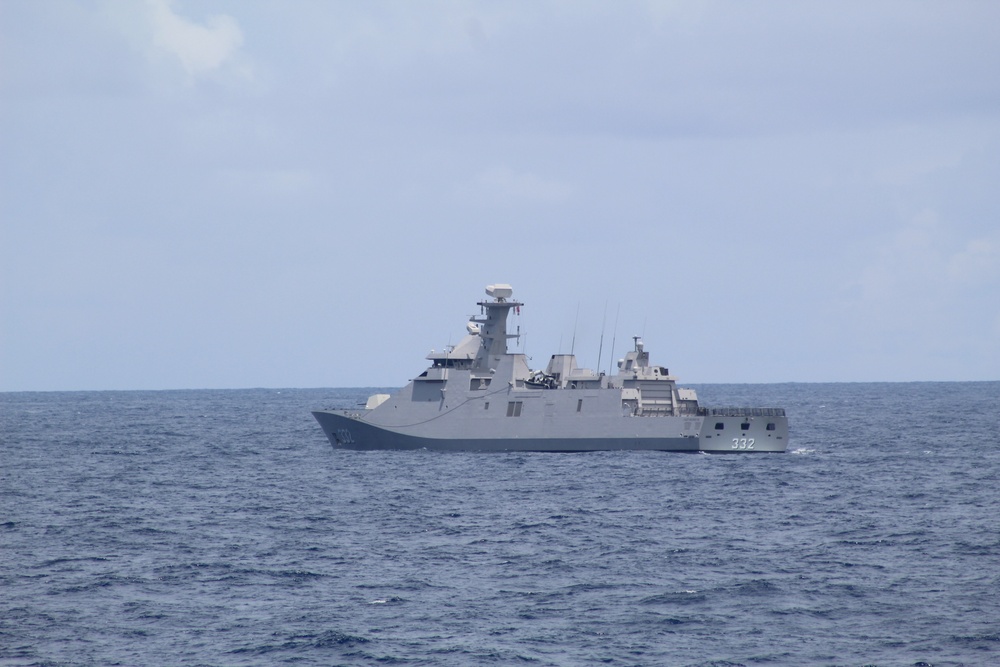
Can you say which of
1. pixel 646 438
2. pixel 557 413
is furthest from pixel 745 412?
pixel 557 413

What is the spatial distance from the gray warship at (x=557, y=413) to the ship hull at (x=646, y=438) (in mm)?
40

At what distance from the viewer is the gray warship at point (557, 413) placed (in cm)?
4809

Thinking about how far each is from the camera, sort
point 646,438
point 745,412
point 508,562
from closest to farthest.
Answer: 1. point 508,562
2. point 646,438
3. point 745,412

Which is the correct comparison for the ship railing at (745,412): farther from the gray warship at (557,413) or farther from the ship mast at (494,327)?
the ship mast at (494,327)

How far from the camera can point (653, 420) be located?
157 ft

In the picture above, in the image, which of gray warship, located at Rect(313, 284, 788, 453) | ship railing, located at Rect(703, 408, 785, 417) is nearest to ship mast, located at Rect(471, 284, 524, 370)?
gray warship, located at Rect(313, 284, 788, 453)

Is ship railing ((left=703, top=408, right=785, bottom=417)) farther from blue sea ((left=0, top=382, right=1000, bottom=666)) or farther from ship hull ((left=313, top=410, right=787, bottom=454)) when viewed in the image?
blue sea ((left=0, top=382, right=1000, bottom=666))

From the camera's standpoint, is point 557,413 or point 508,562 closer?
point 508,562

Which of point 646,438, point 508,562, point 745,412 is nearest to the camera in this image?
point 508,562

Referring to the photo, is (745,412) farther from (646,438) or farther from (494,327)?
(494,327)

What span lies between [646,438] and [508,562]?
21908 millimetres

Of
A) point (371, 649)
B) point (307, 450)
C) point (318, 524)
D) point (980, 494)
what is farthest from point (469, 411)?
point (371, 649)

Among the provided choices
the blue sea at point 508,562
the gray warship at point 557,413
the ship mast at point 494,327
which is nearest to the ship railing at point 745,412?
the gray warship at point 557,413

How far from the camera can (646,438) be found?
48.2 m
